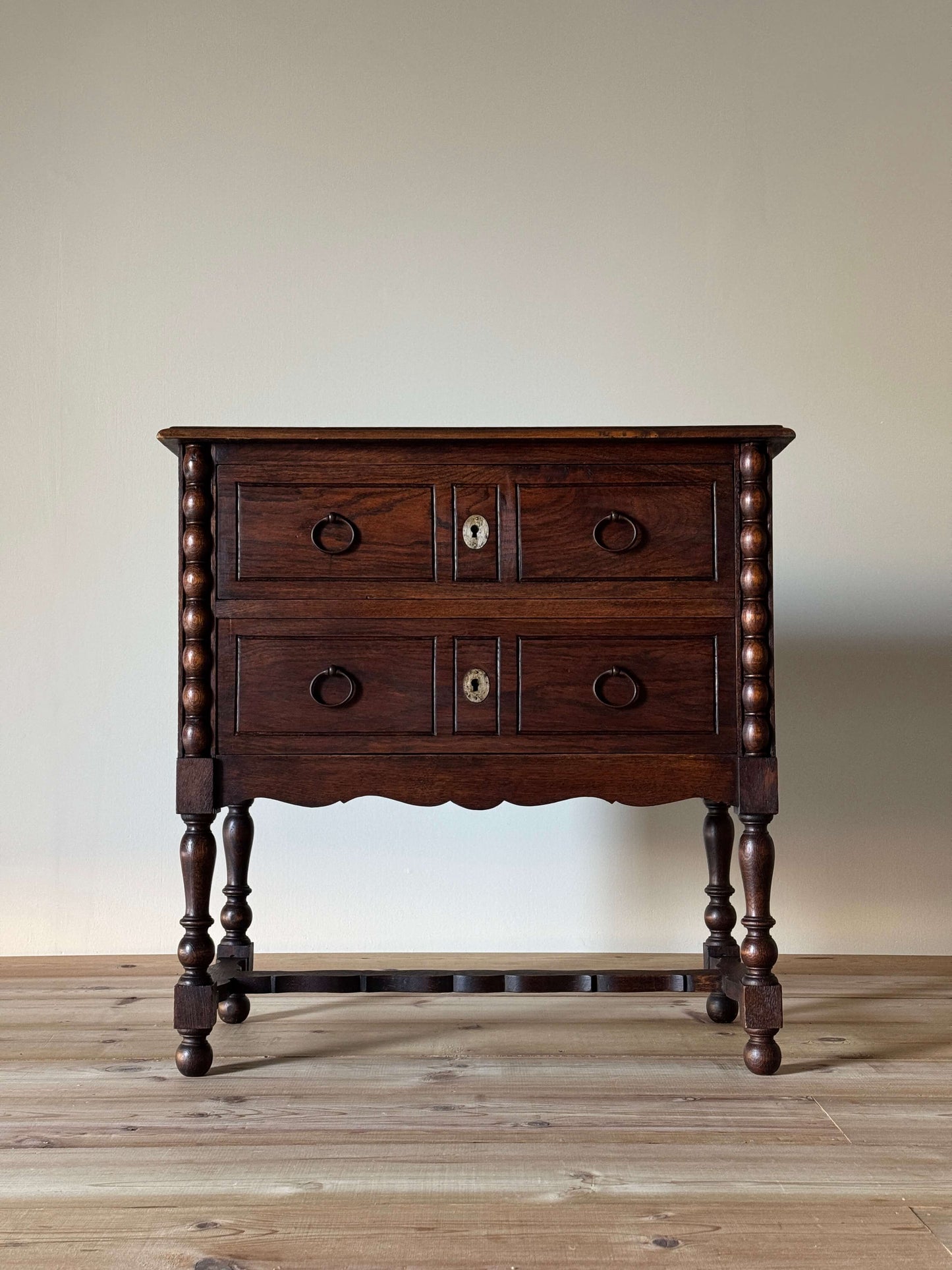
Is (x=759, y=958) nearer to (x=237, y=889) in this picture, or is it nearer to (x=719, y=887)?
(x=719, y=887)

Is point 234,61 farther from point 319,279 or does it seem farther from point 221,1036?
point 221,1036

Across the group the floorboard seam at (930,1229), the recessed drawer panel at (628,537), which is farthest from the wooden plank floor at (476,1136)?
the recessed drawer panel at (628,537)

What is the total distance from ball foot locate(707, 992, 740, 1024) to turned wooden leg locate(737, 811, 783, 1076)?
0.27 metres

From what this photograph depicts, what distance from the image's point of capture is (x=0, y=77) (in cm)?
263

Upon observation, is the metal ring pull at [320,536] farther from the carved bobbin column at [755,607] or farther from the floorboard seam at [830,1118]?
the floorboard seam at [830,1118]

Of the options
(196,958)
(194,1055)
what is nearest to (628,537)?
(196,958)

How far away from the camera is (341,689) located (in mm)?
1803

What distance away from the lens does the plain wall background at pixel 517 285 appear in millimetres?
2594

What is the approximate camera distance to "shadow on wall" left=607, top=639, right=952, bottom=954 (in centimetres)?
258

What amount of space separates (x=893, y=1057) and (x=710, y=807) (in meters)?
0.58

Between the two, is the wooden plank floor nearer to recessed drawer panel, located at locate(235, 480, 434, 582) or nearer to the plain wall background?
the plain wall background

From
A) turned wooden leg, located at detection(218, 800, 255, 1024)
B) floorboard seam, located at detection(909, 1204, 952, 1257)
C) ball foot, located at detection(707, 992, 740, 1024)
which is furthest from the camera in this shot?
turned wooden leg, located at detection(218, 800, 255, 1024)

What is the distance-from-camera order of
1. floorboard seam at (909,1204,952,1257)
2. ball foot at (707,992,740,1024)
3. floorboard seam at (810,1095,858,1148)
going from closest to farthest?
floorboard seam at (909,1204,952,1257), floorboard seam at (810,1095,858,1148), ball foot at (707,992,740,1024)

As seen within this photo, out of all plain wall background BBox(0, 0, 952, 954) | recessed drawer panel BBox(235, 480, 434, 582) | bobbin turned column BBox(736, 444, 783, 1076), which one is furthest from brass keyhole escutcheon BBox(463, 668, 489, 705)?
plain wall background BBox(0, 0, 952, 954)
